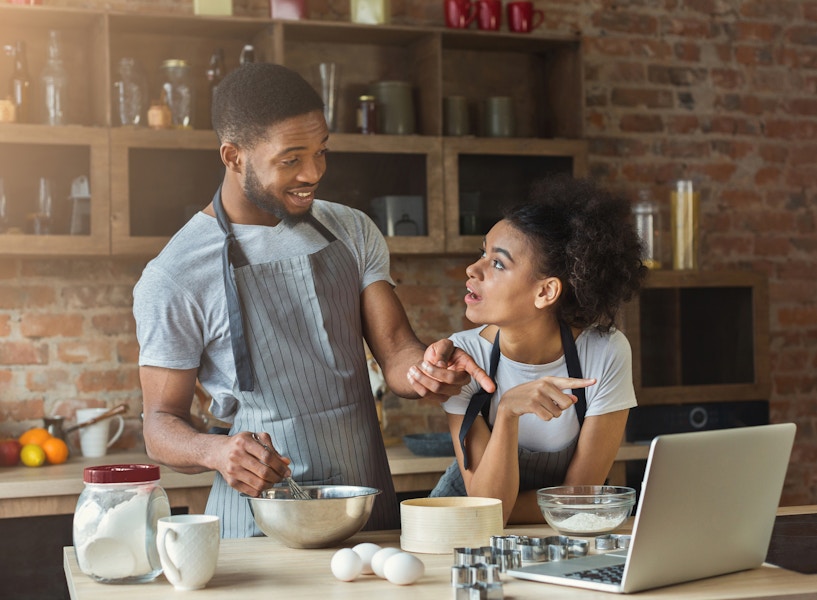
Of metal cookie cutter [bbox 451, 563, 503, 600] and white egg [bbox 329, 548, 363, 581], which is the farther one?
white egg [bbox 329, 548, 363, 581]

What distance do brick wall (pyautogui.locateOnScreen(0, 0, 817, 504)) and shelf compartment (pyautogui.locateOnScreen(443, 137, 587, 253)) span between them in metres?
0.30

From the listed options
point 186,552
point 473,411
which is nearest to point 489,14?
point 473,411

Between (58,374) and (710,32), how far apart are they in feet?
9.21

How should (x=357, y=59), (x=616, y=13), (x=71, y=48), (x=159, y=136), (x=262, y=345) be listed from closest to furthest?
(x=262, y=345) < (x=159, y=136) < (x=71, y=48) < (x=357, y=59) < (x=616, y=13)

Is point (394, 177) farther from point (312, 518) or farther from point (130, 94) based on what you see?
point (312, 518)

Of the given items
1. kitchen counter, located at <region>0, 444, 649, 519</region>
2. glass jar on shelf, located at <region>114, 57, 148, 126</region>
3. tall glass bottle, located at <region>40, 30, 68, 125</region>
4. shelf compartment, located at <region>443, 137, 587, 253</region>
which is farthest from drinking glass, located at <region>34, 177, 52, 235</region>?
shelf compartment, located at <region>443, 137, 587, 253</region>

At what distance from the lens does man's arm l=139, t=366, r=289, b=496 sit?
162 centimetres

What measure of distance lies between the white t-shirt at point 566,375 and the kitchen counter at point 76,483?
3.62 feet

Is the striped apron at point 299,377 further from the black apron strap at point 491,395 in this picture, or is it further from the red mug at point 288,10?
the red mug at point 288,10

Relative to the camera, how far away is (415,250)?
3.62 meters

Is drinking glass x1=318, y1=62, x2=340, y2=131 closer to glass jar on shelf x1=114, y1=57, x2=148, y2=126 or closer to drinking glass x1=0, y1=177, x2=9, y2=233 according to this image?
glass jar on shelf x1=114, y1=57, x2=148, y2=126

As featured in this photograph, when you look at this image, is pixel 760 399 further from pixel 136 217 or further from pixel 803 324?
pixel 136 217

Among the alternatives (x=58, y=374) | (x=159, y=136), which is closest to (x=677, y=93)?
(x=159, y=136)

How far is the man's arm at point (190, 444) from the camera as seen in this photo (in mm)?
1623
